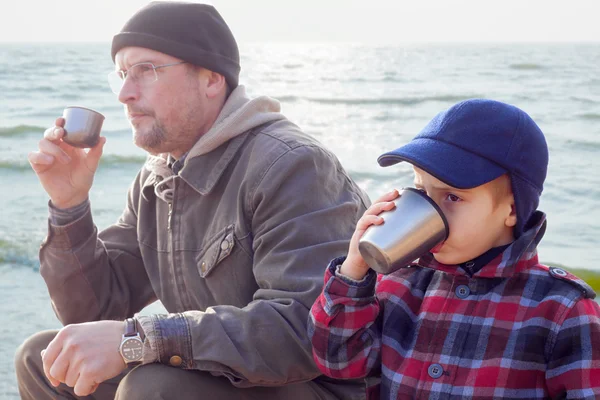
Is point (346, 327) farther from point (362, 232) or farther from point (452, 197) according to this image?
point (452, 197)

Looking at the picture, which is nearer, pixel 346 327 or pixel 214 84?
pixel 346 327

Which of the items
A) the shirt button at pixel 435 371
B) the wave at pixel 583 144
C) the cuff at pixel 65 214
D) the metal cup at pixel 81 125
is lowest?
the wave at pixel 583 144

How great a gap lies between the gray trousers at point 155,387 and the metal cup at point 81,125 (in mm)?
738

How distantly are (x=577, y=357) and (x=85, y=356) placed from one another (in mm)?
1338

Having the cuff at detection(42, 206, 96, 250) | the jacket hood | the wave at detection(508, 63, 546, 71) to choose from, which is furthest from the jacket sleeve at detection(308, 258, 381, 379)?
the wave at detection(508, 63, 546, 71)

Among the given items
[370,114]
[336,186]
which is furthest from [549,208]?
[370,114]

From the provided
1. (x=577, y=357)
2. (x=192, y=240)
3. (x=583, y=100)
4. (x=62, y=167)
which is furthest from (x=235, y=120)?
(x=583, y=100)

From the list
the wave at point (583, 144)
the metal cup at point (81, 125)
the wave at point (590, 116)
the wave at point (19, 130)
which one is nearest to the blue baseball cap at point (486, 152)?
the metal cup at point (81, 125)

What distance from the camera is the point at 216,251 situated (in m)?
2.93

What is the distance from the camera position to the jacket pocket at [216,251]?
9.48 ft

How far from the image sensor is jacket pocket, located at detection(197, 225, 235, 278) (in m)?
2.89

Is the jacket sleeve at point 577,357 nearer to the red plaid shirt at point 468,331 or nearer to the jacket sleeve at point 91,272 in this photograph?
the red plaid shirt at point 468,331

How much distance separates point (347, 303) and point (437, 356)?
26cm

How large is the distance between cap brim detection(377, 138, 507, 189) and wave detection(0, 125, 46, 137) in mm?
13161
